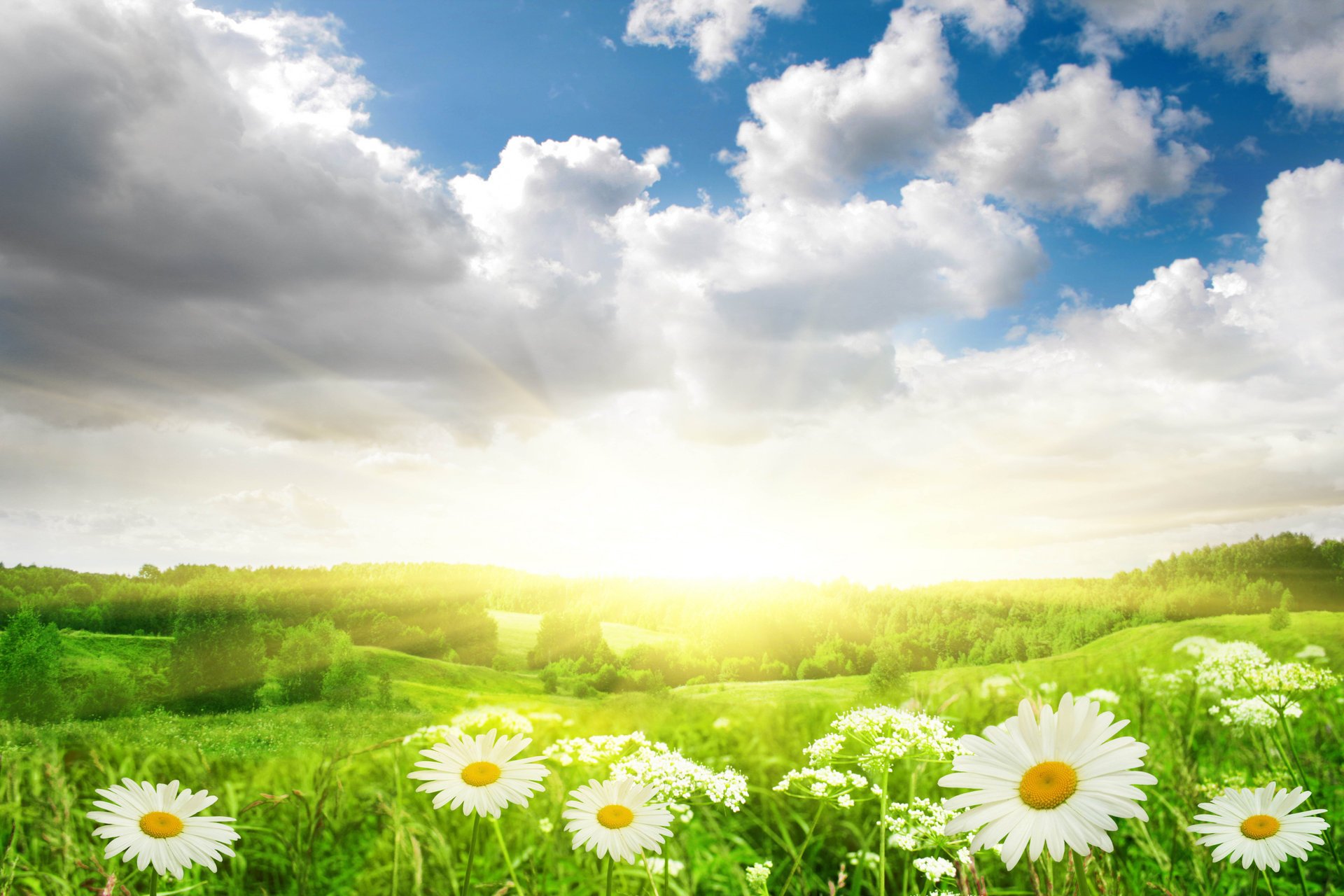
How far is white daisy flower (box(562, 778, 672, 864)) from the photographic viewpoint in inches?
61.2

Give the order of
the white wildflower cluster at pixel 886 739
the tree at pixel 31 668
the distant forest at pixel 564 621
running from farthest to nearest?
1. the tree at pixel 31 668
2. the distant forest at pixel 564 621
3. the white wildflower cluster at pixel 886 739

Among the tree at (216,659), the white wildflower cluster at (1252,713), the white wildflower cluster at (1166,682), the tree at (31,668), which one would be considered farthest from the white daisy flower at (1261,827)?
the tree at (31,668)

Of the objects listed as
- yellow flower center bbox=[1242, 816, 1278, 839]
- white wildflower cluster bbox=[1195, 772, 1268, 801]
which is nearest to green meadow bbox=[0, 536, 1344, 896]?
white wildflower cluster bbox=[1195, 772, 1268, 801]

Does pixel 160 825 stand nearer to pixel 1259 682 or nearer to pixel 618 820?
pixel 618 820

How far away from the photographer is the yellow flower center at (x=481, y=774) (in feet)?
5.57

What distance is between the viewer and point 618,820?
Answer: 1.69 meters

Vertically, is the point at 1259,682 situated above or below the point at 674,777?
above

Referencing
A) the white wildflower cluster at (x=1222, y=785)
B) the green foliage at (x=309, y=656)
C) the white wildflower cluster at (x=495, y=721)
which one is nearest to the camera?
the white wildflower cluster at (x=1222, y=785)

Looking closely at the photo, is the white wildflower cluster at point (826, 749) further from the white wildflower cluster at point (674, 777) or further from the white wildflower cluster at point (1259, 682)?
the white wildflower cluster at point (1259, 682)

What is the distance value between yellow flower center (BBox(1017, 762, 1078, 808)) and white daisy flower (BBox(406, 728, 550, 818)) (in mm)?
Result: 974

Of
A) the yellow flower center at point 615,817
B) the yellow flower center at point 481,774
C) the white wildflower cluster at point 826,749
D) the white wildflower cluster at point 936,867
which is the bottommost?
the white wildflower cluster at point 936,867

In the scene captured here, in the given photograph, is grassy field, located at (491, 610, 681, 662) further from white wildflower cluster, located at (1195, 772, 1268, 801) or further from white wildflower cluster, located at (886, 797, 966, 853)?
white wildflower cluster, located at (886, 797, 966, 853)

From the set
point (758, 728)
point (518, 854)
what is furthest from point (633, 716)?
point (518, 854)

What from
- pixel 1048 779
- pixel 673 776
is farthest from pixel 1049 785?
pixel 673 776
